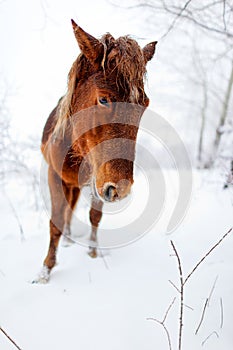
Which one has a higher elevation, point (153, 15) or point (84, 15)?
point (153, 15)

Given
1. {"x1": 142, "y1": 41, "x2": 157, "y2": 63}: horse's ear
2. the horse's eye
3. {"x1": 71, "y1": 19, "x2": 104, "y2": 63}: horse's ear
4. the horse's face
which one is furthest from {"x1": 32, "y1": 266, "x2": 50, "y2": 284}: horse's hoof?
{"x1": 142, "y1": 41, "x2": 157, "y2": 63}: horse's ear

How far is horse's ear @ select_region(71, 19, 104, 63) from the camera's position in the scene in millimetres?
1844

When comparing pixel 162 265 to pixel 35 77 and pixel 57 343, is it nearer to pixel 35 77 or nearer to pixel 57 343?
pixel 57 343

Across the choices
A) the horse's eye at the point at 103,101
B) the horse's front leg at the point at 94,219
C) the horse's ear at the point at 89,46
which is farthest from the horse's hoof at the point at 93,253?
the horse's ear at the point at 89,46

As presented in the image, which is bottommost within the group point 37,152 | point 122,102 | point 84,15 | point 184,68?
point 37,152

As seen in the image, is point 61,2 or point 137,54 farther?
point 61,2

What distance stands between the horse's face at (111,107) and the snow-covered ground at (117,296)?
98 cm

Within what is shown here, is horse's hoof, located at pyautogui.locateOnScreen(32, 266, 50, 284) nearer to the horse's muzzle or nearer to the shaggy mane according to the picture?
the horse's muzzle

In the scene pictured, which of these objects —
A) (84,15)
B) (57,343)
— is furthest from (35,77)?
Result: (57,343)

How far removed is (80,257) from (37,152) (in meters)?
3.60

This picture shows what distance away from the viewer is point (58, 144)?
98.3 inches

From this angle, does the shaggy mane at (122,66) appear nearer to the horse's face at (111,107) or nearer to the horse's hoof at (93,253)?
the horse's face at (111,107)

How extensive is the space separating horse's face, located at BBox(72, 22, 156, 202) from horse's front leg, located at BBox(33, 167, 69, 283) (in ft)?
2.71

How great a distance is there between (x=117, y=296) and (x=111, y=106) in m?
1.65
